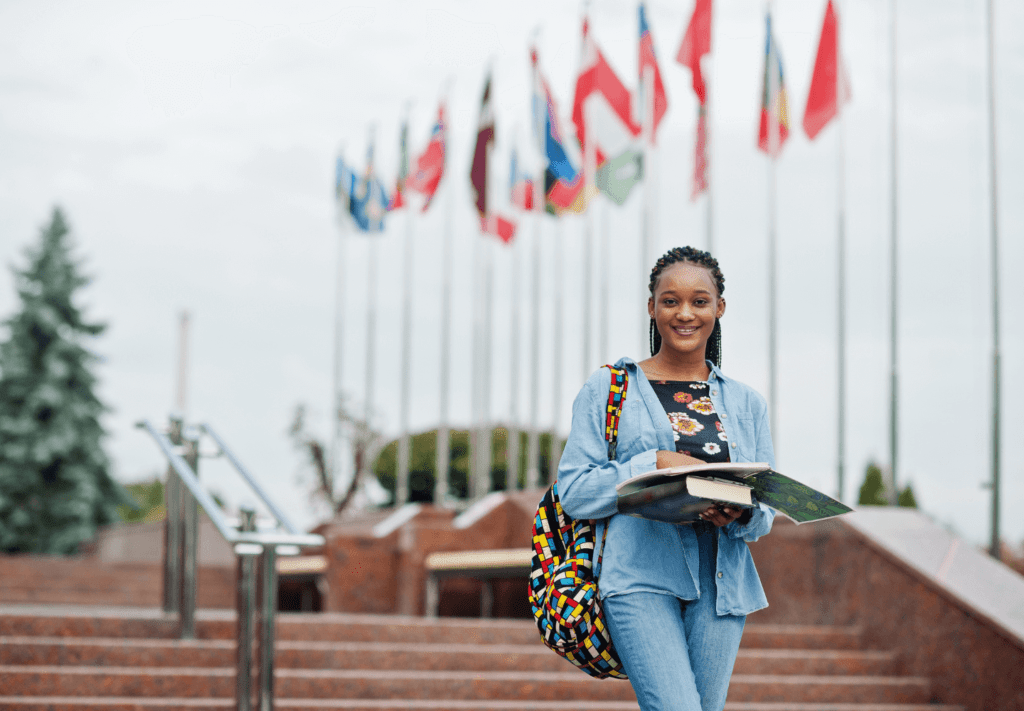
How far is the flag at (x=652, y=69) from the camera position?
12984 mm

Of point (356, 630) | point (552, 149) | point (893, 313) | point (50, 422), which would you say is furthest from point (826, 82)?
point (50, 422)

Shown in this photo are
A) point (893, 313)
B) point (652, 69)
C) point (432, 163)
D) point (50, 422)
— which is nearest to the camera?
point (893, 313)

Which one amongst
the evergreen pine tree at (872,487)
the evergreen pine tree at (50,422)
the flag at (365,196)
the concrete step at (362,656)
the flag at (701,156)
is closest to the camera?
the concrete step at (362,656)

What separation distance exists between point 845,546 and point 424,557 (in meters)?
5.55

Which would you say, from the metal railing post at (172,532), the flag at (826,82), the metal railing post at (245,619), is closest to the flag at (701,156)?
the flag at (826,82)

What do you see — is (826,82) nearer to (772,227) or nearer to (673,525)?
(772,227)

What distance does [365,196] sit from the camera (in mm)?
18172

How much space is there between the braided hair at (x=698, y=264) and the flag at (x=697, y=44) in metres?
10.0

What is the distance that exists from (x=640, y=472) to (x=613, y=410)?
9.5 inches

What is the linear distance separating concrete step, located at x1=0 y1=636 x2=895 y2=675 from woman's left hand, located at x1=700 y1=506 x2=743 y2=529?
405cm

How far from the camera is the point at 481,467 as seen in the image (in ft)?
54.6

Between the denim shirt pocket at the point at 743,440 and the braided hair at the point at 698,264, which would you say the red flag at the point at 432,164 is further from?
the denim shirt pocket at the point at 743,440

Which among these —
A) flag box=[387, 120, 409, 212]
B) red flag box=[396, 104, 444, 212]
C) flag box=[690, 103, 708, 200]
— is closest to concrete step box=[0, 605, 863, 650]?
flag box=[690, 103, 708, 200]

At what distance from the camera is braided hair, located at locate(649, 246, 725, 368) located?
2.78m
